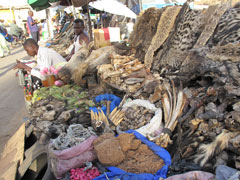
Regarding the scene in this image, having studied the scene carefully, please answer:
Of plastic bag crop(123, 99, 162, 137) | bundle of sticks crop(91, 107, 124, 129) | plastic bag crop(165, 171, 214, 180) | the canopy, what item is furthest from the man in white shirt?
plastic bag crop(165, 171, 214, 180)

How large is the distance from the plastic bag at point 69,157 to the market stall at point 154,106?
10 millimetres

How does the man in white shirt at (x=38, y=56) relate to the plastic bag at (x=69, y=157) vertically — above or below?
above

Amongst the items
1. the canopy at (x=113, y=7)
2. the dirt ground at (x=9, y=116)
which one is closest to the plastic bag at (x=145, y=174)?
the dirt ground at (x=9, y=116)

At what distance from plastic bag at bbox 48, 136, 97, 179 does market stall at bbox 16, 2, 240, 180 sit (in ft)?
0.03

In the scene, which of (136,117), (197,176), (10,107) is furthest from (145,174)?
(10,107)

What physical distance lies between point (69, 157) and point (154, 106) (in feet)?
4.68

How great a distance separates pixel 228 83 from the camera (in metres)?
2.39

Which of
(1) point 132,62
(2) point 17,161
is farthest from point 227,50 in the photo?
(2) point 17,161

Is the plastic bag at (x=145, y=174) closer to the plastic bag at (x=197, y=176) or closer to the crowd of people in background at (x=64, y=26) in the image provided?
the plastic bag at (x=197, y=176)

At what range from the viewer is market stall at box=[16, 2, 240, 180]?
2.08 metres

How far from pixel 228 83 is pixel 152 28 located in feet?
7.77

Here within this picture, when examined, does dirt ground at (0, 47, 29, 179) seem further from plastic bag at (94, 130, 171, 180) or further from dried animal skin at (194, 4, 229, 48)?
dried animal skin at (194, 4, 229, 48)

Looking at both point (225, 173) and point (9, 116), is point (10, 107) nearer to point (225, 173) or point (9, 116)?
point (9, 116)

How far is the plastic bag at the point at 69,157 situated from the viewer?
2.09 metres
